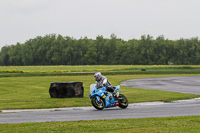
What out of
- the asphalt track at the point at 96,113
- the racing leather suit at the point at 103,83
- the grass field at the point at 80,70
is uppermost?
the racing leather suit at the point at 103,83

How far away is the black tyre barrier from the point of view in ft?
70.7

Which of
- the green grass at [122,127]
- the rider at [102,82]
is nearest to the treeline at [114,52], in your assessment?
the rider at [102,82]

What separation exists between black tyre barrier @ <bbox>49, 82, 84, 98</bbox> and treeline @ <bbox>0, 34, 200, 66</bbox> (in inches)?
4526

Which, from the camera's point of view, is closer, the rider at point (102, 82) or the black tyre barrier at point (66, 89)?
the rider at point (102, 82)

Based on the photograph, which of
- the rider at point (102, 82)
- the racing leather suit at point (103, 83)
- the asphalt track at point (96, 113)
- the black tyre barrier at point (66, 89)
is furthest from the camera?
the black tyre barrier at point (66, 89)

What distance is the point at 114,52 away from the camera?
470ft

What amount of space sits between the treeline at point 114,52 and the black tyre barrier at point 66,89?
115 m

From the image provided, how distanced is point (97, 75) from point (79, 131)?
6.73 metres

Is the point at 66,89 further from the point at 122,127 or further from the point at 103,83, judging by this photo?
the point at 122,127

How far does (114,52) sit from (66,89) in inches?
4812

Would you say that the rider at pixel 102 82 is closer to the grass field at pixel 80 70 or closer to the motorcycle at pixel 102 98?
the motorcycle at pixel 102 98

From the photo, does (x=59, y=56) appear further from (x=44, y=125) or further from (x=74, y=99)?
(x=44, y=125)

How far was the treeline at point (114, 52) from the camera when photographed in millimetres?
137375

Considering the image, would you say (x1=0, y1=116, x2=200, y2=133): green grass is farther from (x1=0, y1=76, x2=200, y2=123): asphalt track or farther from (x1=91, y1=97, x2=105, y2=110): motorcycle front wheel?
(x1=91, y1=97, x2=105, y2=110): motorcycle front wheel
